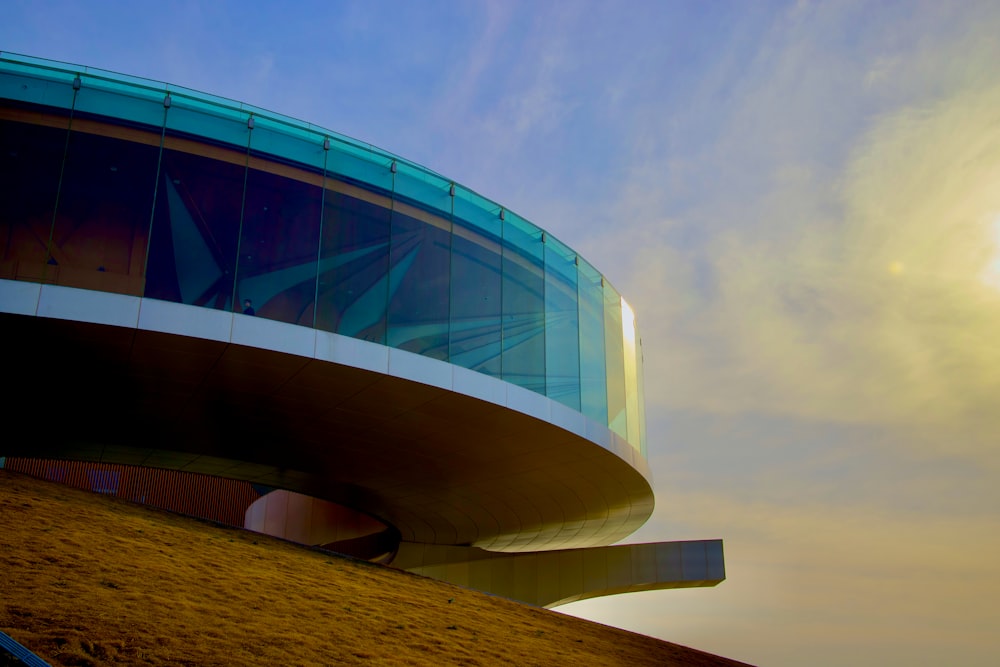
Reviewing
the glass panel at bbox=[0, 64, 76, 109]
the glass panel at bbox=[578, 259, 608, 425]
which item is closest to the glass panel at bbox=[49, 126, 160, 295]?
the glass panel at bbox=[0, 64, 76, 109]

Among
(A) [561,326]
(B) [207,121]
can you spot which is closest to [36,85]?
(B) [207,121]

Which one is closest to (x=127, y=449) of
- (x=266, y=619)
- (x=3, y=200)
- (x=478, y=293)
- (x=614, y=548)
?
(x=3, y=200)

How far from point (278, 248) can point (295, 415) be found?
12.4 ft

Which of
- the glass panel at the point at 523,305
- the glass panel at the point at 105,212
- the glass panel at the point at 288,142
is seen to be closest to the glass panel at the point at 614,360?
the glass panel at the point at 523,305

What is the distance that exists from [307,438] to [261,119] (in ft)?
22.5

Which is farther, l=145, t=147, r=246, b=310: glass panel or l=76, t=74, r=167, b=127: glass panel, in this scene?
l=76, t=74, r=167, b=127: glass panel

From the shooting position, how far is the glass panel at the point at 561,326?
19547mm

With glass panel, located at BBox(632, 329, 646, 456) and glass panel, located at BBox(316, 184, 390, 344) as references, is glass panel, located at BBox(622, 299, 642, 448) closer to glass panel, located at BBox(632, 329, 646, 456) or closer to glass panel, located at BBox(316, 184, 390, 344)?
glass panel, located at BBox(632, 329, 646, 456)

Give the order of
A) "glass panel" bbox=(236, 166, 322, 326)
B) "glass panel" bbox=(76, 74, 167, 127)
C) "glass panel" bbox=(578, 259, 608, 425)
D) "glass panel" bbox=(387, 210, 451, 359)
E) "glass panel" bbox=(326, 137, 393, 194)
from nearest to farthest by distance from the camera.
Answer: "glass panel" bbox=(76, 74, 167, 127)
"glass panel" bbox=(236, 166, 322, 326)
"glass panel" bbox=(387, 210, 451, 359)
"glass panel" bbox=(326, 137, 393, 194)
"glass panel" bbox=(578, 259, 608, 425)

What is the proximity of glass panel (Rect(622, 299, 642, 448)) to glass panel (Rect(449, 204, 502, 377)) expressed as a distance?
5.88 metres

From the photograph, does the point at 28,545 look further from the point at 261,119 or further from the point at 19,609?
the point at 261,119

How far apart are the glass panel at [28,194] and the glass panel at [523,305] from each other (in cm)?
855

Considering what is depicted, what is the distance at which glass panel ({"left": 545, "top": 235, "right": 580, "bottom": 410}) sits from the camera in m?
19.5

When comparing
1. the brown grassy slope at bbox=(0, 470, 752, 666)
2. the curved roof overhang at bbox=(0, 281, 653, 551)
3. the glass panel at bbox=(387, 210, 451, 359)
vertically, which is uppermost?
the glass panel at bbox=(387, 210, 451, 359)
